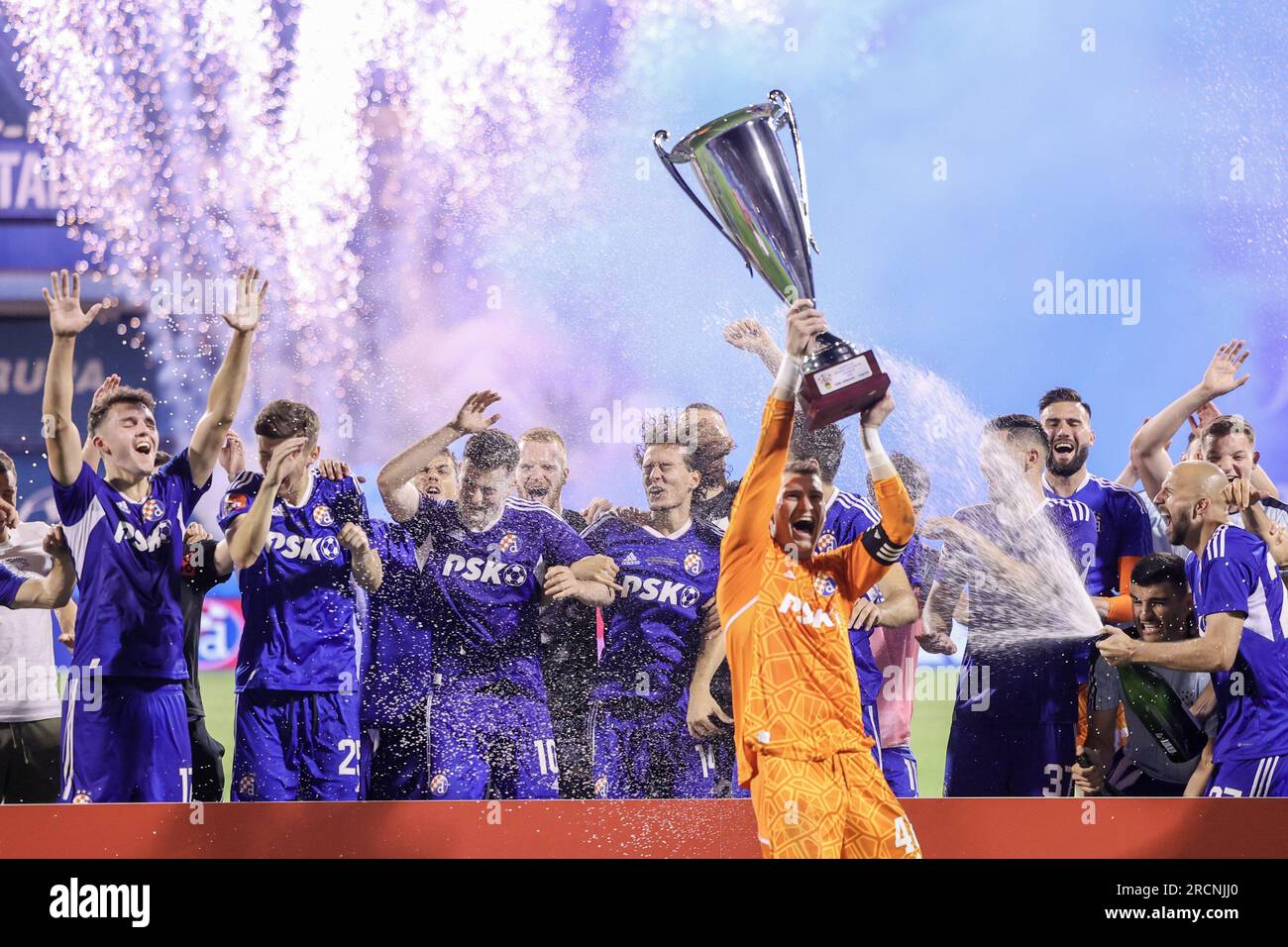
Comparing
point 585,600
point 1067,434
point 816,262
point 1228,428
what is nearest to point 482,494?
point 585,600

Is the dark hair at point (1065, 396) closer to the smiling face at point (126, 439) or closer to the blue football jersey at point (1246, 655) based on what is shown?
the blue football jersey at point (1246, 655)

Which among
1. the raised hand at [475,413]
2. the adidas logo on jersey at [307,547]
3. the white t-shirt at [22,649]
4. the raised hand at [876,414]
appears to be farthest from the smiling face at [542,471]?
the white t-shirt at [22,649]

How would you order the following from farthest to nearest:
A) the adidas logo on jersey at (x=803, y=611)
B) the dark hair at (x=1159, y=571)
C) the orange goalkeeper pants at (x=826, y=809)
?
the dark hair at (x=1159, y=571) → the adidas logo on jersey at (x=803, y=611) → the orange goalkeeper pants at (x=826, y=809)

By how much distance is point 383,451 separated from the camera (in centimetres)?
432

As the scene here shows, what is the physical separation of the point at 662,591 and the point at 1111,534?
4.79 feet

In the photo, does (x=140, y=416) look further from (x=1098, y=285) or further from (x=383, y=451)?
(x=1098, y=285)

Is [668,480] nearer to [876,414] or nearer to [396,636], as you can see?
[876,414]

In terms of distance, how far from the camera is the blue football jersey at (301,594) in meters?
4.29

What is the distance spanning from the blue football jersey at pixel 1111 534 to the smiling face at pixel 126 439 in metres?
2.88

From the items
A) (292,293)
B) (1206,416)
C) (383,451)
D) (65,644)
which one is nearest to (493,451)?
(383,451)

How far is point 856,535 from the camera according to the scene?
426 centimetres

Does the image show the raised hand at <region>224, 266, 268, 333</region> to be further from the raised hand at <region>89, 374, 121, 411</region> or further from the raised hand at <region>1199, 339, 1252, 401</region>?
the raised hand at <region>1199, 339, 1252, 401</region>

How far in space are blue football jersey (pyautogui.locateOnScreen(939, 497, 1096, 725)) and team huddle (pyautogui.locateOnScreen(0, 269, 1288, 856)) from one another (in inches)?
0.4

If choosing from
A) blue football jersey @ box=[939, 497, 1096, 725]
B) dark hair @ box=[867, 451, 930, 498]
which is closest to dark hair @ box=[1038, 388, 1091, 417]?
blue football jersey @ box=[939, 497, 1096, 725]
